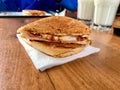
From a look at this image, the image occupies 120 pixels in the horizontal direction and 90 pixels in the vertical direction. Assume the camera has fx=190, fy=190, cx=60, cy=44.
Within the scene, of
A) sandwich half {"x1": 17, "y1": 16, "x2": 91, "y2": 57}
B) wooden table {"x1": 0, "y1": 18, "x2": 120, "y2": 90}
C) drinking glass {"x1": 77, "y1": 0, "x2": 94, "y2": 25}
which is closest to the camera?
wooden table {"x1": 0, "y1": 18, "x2": 120, "y2": 90}

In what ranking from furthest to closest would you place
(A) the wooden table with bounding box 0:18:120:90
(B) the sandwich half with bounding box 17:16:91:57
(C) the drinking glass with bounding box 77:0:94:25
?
(C) the drinking glass with bounding box 77:0:94:25, (B) the sandwich half with bounding box 17:16:91:57, (A) the wooden table with bounding box 0:18:120:90

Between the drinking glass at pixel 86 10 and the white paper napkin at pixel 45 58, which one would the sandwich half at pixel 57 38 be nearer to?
the white paper napkin at pixel 45 58

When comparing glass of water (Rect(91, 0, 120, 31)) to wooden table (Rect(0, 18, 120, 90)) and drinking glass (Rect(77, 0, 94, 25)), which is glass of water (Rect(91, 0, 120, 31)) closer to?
drinking glass (Rect(77, 0, 94, 25))

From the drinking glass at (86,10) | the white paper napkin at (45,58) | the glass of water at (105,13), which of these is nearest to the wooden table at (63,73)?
the white paper napkin at (45,58)

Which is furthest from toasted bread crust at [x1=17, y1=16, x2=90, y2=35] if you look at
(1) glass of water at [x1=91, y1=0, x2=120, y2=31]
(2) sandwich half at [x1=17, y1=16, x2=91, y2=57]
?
(1) glass of water at [x1=91, y1=0, x2=120, y2=31]

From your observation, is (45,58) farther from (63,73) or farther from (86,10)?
(86,10)

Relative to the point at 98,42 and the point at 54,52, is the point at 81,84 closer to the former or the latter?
the point at 54,52

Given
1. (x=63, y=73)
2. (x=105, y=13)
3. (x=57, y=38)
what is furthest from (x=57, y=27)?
(x=105, y=13)
